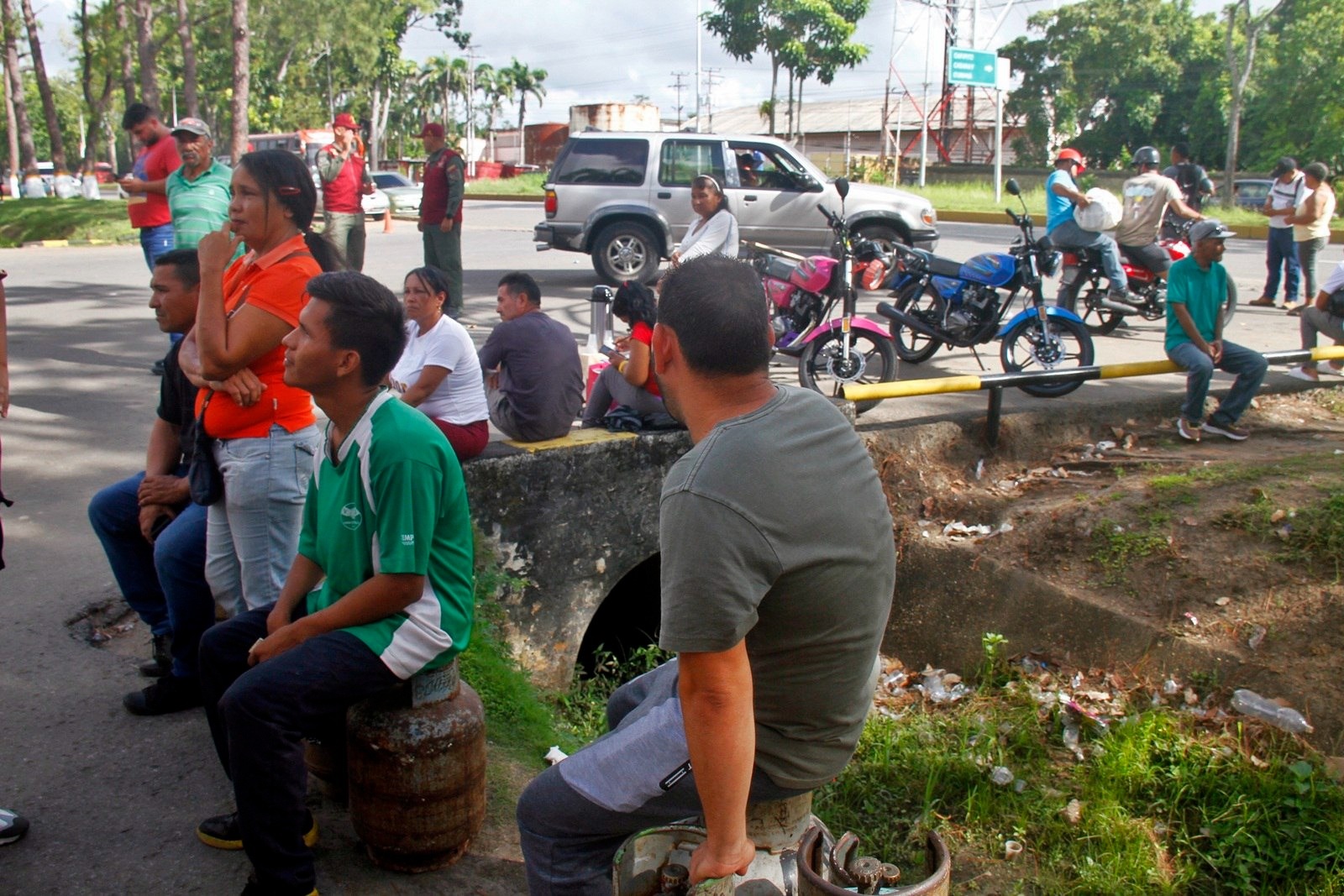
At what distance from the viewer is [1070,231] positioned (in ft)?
31.9

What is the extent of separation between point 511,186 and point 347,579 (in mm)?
40040

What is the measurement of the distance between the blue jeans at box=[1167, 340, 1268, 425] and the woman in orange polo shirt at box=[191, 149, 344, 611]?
5545 mm

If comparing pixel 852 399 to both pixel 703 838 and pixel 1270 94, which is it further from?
pixel 1270 94

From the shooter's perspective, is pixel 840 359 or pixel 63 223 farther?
pixel 63 223

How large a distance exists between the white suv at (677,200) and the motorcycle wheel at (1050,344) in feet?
17.1

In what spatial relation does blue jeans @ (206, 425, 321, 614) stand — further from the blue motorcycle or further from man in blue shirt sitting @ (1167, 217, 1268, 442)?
the blue motorcycle

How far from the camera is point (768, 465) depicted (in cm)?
195

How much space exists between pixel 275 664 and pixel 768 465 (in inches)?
58.3

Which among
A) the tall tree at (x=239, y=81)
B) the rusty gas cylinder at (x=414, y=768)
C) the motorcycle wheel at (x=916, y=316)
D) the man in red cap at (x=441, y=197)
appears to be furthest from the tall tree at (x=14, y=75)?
the rusty gas cylinder at (x=414, y=768)

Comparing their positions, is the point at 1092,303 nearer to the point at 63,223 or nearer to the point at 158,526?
the point at 158,526

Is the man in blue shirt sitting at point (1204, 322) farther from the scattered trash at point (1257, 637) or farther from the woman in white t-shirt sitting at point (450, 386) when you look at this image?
the woman in white t-shirt sitting at point (450, 386)

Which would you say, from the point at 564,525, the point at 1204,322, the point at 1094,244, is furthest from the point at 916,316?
the point at 564,525

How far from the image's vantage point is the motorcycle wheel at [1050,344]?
27.0 ft

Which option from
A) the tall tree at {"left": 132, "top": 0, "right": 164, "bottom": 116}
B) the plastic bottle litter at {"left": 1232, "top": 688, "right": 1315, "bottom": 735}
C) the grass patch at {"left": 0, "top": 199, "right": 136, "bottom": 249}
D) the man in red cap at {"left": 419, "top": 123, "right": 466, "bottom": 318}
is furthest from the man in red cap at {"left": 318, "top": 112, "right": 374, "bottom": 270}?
the tall tree at {"left": 132, "top": 0, "right": 164, "bottom": 116}
